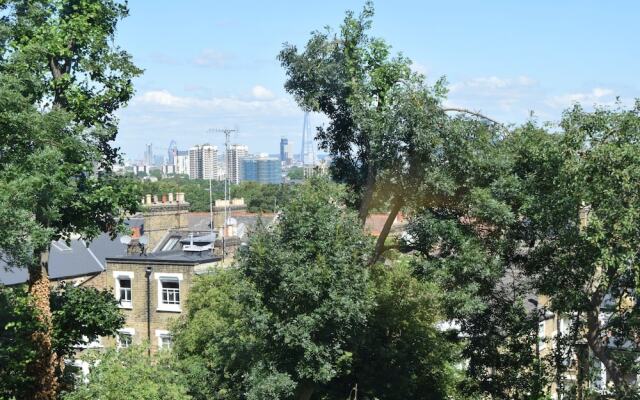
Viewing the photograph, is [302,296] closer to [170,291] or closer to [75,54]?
[75,54]

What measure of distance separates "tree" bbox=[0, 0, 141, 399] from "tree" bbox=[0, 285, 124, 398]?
0.37m

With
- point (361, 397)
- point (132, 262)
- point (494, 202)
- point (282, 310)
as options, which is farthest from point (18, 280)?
point (494, 202)

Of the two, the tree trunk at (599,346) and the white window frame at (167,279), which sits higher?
the tree trunk at (599,346)

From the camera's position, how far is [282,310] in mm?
17953

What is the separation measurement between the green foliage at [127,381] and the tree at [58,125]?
312 cm

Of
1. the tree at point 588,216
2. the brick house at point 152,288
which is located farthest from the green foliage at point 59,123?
the brick house at point 152,288

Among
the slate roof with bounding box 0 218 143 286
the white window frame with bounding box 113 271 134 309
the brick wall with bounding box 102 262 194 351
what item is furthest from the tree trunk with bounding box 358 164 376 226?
the slate roof with bounding box 0 218 143 286

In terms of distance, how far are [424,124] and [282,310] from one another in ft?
19.5

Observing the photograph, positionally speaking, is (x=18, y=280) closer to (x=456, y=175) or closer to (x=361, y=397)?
(x=361, y=397)

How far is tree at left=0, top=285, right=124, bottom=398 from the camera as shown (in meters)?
19.9

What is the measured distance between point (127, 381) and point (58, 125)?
6.73 meters

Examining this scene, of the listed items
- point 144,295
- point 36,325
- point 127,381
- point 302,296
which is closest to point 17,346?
point 36,325

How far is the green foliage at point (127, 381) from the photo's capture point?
16.9m

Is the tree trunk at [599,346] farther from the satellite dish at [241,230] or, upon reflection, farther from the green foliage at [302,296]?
the satellite dish at [241,230]
